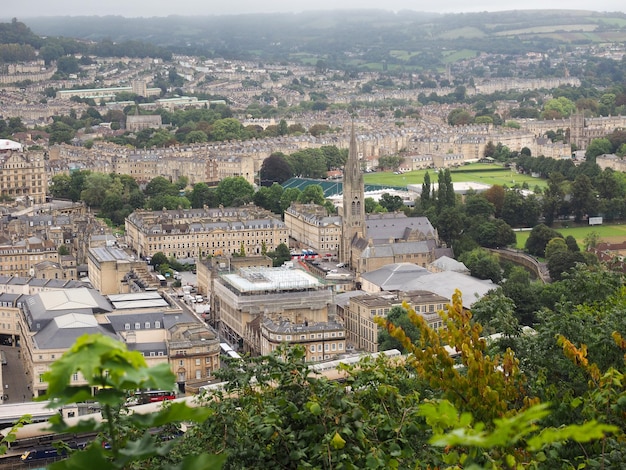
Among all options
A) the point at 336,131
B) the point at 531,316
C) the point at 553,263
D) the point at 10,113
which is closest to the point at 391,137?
the point at 336,131

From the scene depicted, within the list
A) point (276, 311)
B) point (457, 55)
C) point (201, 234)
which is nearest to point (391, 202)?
point (201, 234)

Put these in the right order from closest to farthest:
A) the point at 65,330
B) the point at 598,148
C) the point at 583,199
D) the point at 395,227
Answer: the point at 65,330 < the point at 395,227 < the point at 583,199 < the point at 598,148

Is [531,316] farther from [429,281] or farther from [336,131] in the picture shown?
[336,131]

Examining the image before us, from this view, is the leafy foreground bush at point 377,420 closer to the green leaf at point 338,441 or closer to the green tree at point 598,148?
the green leaf at point 338,441

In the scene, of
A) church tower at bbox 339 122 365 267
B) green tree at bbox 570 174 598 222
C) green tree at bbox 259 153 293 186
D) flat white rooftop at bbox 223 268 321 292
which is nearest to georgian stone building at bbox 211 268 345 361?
flat white rooftop at bbox 223 268 321 292

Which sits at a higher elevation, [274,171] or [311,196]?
[311,196]

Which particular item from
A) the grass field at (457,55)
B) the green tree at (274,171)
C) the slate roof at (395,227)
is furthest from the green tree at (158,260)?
the grass field at (457,55)

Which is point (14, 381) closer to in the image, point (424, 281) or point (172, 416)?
point (424, 281)

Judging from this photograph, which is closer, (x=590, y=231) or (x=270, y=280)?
(x=270, y=280)
